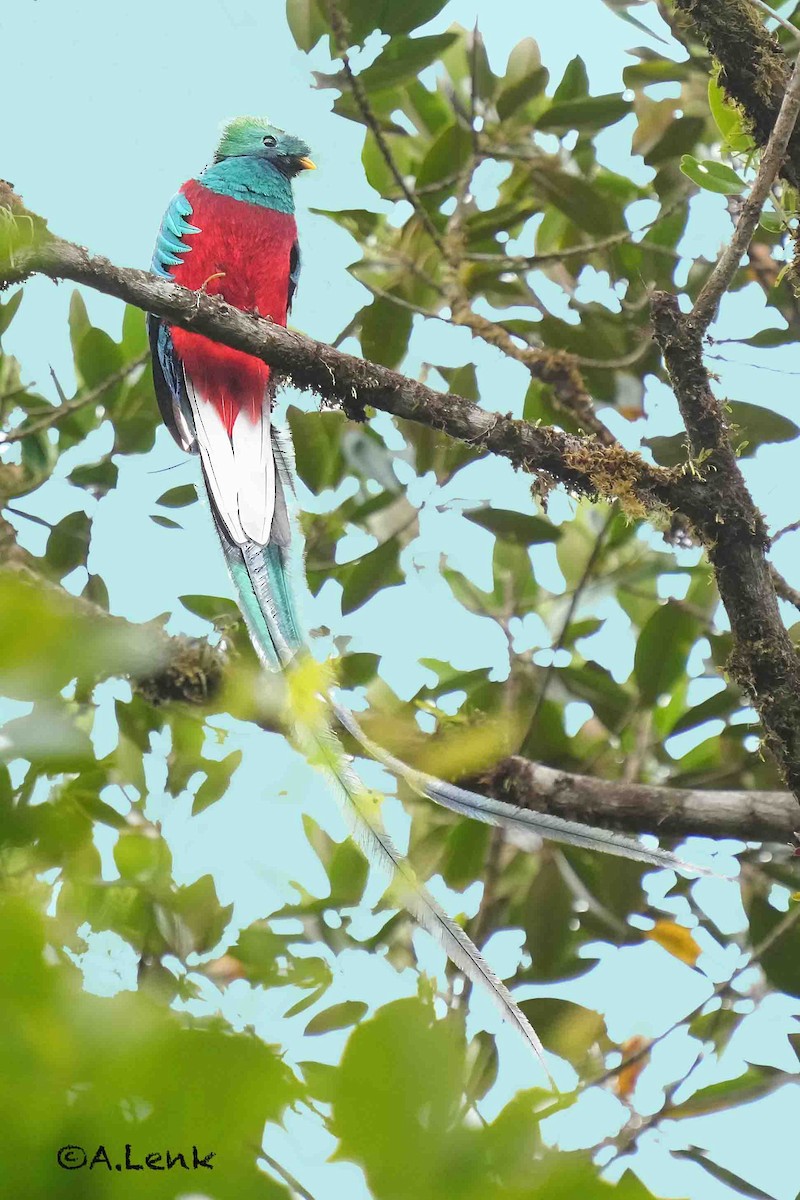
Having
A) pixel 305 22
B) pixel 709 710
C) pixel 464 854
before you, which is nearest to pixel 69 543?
pixel 464 854

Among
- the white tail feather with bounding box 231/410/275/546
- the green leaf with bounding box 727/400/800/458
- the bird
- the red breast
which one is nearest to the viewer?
the bird

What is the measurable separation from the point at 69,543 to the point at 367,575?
394mm

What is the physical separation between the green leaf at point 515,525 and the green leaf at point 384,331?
0.26 m

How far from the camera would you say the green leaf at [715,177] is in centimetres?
124

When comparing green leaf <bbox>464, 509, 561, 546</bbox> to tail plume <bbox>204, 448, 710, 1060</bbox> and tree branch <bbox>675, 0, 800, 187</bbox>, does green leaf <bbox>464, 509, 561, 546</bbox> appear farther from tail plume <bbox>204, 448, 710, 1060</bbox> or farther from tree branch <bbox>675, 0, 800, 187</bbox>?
tree branch <bbox>675, 0, 800, 187</bbox>

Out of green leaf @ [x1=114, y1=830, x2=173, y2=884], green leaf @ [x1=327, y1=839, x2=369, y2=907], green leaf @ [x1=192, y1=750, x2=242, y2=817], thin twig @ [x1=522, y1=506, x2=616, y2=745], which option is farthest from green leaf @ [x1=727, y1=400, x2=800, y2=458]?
green leaf @ [x1=114, y1=830, x2=173, y2=884]

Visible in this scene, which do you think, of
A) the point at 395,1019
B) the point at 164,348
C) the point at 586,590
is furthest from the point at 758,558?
the point at 395,1019

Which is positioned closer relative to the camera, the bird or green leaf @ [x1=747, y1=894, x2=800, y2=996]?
the bird

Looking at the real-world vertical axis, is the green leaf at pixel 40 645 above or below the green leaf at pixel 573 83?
below

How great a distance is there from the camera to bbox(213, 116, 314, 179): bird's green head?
144cm

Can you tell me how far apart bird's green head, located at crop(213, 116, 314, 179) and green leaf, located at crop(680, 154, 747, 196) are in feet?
1.74

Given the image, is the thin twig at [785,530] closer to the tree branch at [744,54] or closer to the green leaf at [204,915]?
the tree branch at [744,54]

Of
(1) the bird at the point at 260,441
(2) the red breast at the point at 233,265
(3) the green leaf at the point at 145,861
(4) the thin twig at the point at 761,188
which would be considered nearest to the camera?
(3) the green leaf at the point at 145,861

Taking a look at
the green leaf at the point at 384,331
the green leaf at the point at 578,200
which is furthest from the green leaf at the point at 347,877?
the green leaf at the point at 578,200
